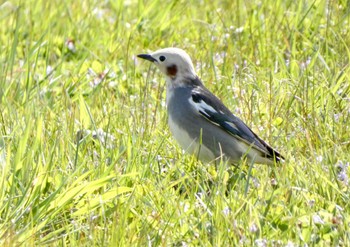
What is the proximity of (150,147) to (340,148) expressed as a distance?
1.01 m

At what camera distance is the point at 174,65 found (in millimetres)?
6336

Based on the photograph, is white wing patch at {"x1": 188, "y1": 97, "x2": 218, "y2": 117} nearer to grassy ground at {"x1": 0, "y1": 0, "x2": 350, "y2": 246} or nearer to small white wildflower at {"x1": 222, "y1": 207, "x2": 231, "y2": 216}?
grassy ground at {"x1": 0, "y1": 0, "x2": 350, "y2": 246}

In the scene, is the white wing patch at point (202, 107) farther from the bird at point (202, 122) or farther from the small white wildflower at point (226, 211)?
the small white wildflower at point (226, 211)

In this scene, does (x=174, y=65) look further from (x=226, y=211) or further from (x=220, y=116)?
(x=226, y=211)

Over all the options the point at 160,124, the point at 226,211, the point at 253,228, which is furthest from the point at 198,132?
the point at 253,228

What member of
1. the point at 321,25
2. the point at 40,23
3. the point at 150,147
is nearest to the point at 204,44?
the point at 321,25

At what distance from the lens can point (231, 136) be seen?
605cm

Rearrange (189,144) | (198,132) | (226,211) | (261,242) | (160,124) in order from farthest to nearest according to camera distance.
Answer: (160,124)
(198,132)
(189,144)
(226,211)
(261,242)

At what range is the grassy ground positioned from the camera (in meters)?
4.61

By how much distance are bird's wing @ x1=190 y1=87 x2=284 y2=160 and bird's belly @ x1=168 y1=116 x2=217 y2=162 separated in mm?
178

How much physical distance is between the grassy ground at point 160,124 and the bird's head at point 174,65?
0.24 m

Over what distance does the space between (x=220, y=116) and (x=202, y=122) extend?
4.8 inches

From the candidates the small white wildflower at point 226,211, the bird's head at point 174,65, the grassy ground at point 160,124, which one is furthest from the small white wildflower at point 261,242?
the bird's head at point 174,65

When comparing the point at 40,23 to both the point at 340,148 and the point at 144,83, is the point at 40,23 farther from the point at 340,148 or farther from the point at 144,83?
the point at 340,148
